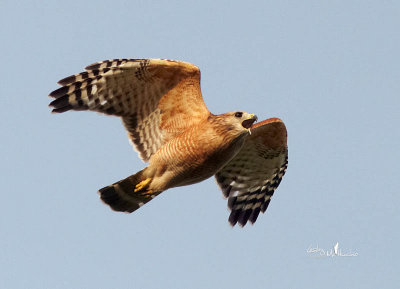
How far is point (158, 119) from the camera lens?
15.1 m

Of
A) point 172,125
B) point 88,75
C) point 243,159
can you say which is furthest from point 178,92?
point 243,159

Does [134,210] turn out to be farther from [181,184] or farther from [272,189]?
[272,189]

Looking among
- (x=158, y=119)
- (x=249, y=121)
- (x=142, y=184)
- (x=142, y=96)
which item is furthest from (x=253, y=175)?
(x=142, y=96)

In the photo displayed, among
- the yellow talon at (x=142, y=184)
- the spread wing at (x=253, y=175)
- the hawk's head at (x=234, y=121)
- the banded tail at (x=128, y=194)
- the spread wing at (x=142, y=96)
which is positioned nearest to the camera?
the hawk's head at (x=234, y=121)

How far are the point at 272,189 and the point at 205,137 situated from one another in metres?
3.34

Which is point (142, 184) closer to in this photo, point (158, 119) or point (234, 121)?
point (158, 119)

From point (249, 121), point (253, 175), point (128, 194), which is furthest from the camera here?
point (253, 175)

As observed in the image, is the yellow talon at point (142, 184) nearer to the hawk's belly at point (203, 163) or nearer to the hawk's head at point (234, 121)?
the hawk's belly at point (203, 163)

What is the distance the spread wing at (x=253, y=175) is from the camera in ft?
54.4

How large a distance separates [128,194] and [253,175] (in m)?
3.15

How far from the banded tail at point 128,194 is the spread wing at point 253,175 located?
2.32 metres

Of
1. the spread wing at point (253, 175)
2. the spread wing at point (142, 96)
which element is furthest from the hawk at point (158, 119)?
the spread wing at point (253, 175)

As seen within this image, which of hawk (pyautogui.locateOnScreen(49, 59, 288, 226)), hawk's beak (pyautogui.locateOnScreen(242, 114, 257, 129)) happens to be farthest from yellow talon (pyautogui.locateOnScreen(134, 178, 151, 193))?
hawk's beak (pyautogui.locateOnScreen(242, 114, 257, 129))

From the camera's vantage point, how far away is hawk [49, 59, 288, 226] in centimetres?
1438
